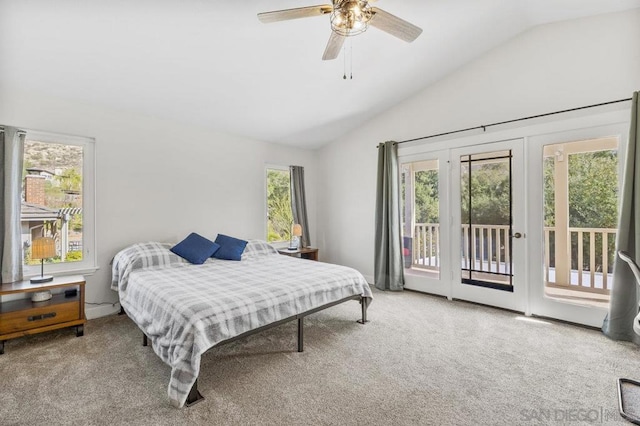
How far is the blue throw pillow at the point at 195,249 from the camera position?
142 inches

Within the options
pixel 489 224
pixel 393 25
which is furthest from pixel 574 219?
pixel 393 25

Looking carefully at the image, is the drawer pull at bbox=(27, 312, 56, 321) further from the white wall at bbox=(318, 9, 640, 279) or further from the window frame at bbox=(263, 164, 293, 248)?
the white wall at bbox=(318, 9, 640, 279)

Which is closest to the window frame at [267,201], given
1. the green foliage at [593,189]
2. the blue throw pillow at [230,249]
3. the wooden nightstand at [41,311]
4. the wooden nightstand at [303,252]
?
the wooden nightstand at [303,252]

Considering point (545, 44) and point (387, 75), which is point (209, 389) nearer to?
point (387, 75)

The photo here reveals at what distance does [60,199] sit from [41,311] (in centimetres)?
129

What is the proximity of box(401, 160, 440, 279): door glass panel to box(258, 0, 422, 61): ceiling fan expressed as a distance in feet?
8.10

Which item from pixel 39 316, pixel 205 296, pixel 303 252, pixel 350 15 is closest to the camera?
pixel 350 15

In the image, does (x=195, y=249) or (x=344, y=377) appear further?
(x=195, y=249)

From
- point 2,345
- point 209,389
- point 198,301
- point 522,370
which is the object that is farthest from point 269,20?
point 2,345

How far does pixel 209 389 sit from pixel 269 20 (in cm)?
257

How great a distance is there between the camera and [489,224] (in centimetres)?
381

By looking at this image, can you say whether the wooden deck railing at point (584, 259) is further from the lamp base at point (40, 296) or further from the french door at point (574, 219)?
the lamp base at point (40, 296)

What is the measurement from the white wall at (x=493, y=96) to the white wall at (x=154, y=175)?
1460 millimetres

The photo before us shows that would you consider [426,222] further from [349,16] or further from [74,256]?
[74,256]
